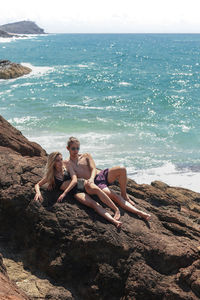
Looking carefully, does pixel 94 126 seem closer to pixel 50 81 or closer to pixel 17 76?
pixel 50 81

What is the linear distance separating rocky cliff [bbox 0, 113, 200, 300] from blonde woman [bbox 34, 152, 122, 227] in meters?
0.13

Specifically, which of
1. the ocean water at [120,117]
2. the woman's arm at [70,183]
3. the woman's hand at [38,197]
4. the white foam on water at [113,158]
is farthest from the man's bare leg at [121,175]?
the ocean water at [120,117]

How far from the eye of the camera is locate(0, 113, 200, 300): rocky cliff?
576cm

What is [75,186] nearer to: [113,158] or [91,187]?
[91,187]

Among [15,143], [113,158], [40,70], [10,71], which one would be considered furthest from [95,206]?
[40,70]

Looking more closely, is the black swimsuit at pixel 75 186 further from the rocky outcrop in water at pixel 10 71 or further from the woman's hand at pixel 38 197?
the rocky outcrop in water at pixel 10 71

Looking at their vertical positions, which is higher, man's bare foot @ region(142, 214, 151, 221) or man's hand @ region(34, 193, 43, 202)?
Result: man's hand @ region(34, 193, 43, 202)

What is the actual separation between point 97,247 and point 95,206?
0.72 metres

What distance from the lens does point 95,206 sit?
6.28m

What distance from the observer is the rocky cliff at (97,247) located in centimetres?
576

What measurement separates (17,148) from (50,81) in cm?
3302

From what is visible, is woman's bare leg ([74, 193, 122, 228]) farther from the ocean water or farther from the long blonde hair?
the ocean water

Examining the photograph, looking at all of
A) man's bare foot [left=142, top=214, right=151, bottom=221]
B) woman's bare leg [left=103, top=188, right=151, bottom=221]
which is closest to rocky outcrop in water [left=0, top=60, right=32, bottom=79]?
woman's bare leg [left=103, top=188, right=151, bottom=221]

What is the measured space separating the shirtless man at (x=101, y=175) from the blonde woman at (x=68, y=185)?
21cm
